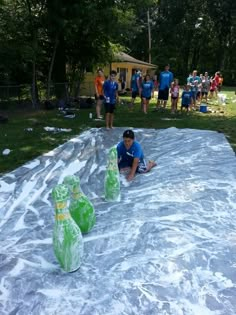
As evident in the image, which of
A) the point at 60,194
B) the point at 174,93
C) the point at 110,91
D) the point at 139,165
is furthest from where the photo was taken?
the point at 174,93

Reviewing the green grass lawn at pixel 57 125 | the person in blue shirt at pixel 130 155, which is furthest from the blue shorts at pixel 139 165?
the green grass lawn at pixel 57 125

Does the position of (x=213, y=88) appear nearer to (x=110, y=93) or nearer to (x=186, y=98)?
(x=186, y=98)

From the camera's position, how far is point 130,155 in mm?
6219

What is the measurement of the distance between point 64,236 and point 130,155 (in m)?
2.97

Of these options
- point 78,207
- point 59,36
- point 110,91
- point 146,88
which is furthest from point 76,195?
point 59,36

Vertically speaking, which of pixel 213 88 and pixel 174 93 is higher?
pixel 174 93

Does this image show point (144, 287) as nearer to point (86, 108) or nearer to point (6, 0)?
point (86, 108)

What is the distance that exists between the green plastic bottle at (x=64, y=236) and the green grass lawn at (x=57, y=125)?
323 centimetres

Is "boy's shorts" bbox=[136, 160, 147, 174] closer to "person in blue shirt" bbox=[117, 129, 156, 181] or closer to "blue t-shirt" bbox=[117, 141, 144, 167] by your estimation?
"person in blue shirt" bbox=[117, 129, 156, 181]

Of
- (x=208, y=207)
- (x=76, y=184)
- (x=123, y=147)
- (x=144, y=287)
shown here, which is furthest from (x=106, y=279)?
(x=123, y=147)

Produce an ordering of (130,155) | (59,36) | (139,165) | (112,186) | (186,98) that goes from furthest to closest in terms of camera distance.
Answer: (59,36)
(186,98)
(139,165)
(130,155)
(112,186)

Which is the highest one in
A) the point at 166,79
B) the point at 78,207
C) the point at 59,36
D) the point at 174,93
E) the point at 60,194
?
the point at 59,36

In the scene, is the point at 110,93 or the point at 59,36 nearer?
the point at 110,93

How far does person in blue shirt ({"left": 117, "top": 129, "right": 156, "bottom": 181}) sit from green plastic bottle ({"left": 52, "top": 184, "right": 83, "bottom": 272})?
8.79 ft
